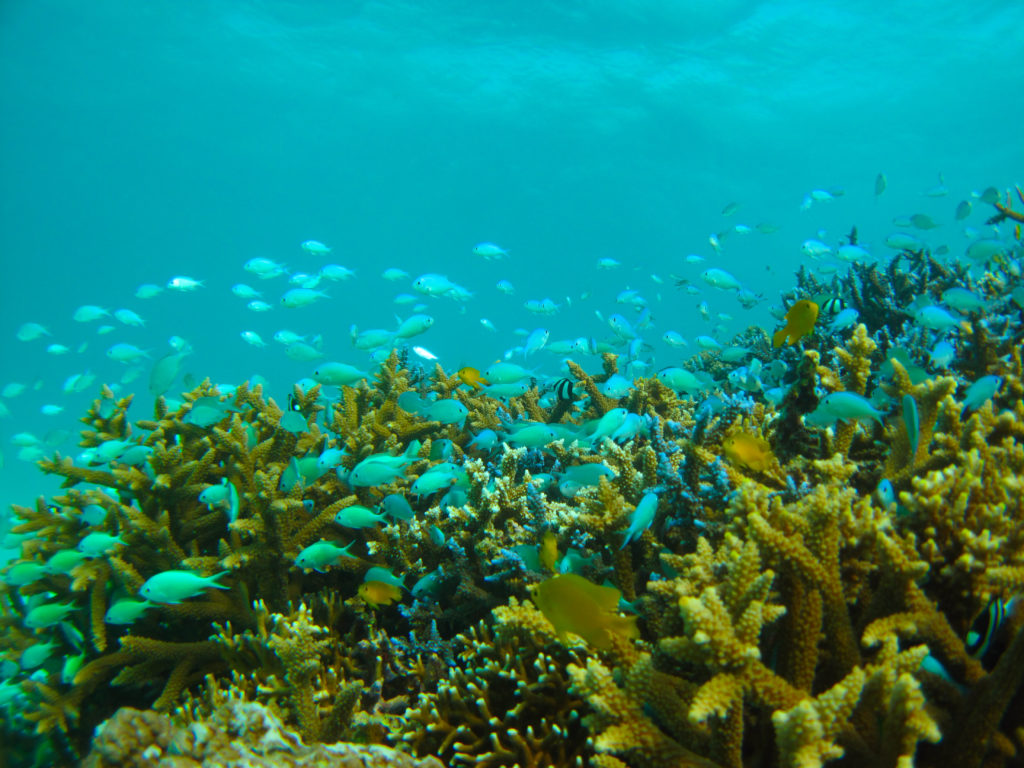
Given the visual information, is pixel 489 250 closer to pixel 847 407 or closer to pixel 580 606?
pixel 847 407

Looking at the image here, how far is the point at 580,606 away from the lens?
1931 millimetres

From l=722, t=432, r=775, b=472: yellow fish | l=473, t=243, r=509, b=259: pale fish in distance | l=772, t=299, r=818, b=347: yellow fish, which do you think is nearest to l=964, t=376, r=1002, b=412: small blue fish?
l=772, t=299, r=818, b=347: yellow fish

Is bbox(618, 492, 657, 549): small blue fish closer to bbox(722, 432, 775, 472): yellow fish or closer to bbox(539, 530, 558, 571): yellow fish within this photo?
bbox(539, 530, 558, 571): yellow fish

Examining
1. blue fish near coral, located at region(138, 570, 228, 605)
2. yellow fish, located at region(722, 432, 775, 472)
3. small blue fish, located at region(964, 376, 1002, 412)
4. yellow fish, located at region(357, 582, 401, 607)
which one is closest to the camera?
yellow fish, located at region(722, 432, 775, 472)

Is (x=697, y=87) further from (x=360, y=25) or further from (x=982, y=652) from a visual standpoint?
(x=982, y=652)

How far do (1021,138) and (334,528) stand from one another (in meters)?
72.1

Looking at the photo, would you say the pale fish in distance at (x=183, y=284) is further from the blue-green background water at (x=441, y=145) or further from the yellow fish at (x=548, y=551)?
the yellow fish at (x=548, y=551)

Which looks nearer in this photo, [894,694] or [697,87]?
[894,694]

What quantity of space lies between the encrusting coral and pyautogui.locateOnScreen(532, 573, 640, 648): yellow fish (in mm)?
12

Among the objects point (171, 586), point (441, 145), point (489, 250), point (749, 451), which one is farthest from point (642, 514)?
point (441, 145)

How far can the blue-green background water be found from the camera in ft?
122

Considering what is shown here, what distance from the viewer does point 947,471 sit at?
2230mm

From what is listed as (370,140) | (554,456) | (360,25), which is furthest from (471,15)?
(554,456)

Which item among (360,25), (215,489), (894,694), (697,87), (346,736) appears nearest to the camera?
(894,694)
